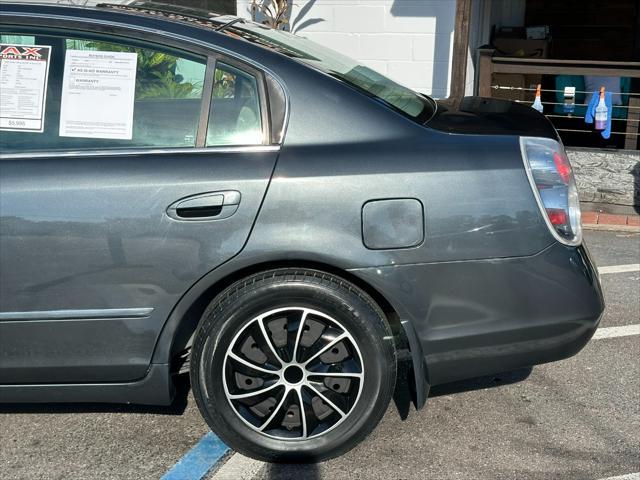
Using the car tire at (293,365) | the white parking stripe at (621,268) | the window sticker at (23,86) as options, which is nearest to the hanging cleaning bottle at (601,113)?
the white parking stripe at (621,268)

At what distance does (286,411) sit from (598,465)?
3.96 feet

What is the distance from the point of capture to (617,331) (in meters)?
4.57

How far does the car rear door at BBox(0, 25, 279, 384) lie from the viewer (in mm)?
2979

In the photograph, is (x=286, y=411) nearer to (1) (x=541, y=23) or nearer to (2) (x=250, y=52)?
(2) (x=250, y=52)

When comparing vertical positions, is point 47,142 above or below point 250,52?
below

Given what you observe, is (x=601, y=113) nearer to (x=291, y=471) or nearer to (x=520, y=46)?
(x=520, y=46)

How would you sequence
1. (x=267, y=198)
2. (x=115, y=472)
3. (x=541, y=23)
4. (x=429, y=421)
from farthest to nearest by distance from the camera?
(x=541, y=23) → (x=429, y=421) → (x=115, y=472) → (x=267, y=198)

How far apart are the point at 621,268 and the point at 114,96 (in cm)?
389

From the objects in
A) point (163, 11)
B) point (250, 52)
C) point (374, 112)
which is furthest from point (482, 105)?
point (163, 11)

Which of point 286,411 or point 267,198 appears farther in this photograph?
point 286,411

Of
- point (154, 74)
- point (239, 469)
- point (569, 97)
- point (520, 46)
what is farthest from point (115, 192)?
point (520, 46)

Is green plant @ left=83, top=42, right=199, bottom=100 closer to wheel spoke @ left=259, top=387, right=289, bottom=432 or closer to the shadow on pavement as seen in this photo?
wheel spoke @ left=259, top=387, right=289, bottom=432

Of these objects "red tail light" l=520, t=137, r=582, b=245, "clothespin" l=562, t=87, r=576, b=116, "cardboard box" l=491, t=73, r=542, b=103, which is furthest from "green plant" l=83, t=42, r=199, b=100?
"clothespin" l=562, t=87, r=576, b=116

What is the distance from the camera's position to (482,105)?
3775 mm
